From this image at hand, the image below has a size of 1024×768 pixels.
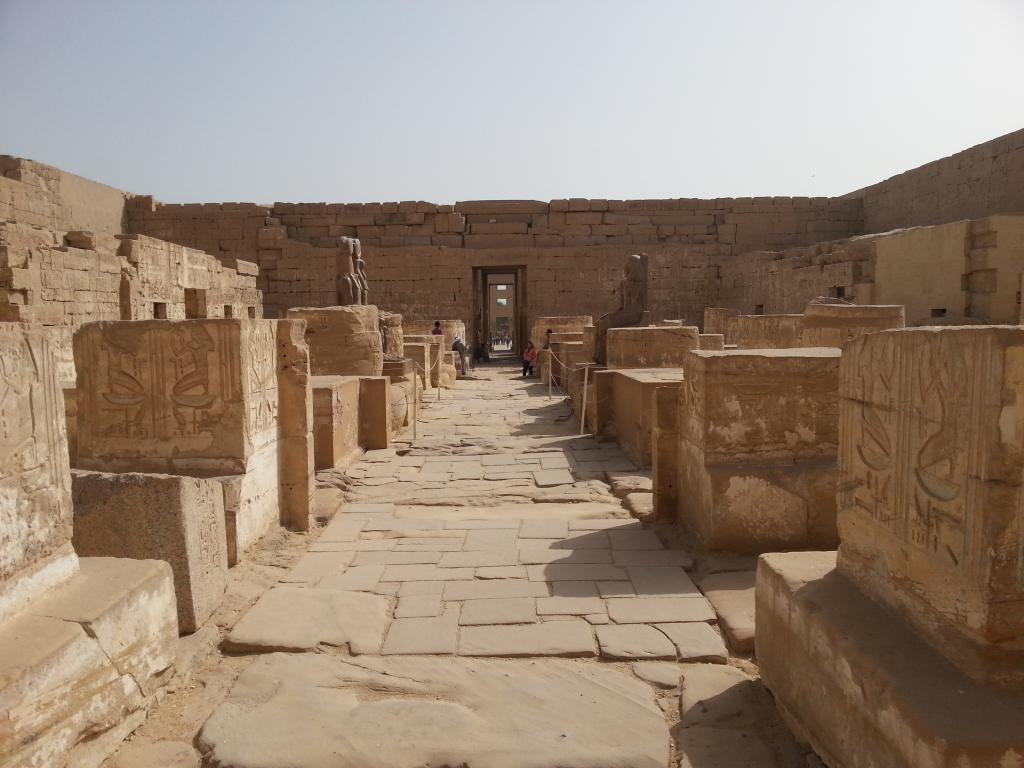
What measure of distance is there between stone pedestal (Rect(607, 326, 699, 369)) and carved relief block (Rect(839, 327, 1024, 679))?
7113 mm

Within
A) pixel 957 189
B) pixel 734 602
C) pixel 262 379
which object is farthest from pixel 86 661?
pixel 957 189

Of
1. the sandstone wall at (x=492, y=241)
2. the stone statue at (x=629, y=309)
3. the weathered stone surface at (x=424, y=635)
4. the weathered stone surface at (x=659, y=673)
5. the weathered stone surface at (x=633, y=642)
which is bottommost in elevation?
the weathered stone surface at (x=659, y=673)

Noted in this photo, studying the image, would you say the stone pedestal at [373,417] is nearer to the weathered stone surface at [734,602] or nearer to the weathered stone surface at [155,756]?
the weathered stone surface at [734,602]

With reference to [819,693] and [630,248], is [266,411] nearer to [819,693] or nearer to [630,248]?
[819,693]

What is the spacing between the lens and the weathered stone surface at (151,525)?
342 centimetres

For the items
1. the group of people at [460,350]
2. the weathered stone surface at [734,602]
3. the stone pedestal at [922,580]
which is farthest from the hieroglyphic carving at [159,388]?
the group of people at [460,350]

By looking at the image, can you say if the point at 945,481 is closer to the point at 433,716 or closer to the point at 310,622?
the point at 433,716

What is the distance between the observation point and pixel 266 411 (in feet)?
15.9

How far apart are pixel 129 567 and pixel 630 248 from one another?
1958 cm

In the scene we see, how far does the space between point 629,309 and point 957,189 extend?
9824 mm

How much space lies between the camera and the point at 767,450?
4.53 meters

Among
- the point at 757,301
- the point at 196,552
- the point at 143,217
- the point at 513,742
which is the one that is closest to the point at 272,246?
the point at 143,217

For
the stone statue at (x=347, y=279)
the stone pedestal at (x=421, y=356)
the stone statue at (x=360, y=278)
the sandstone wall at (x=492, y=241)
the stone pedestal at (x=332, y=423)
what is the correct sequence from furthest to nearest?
the sandstone wall at (x=492, y=241), the stone statue at (x=360, y=278), the stone pedestal at (x=421, y=356), the stone statue at (x=347, y=279), the stone pedestal at (x=332, y=423)

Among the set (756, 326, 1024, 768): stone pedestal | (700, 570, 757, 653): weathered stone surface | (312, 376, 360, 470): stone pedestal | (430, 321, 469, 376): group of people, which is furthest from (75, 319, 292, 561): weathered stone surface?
(430, 321, 469, 376): group of people
